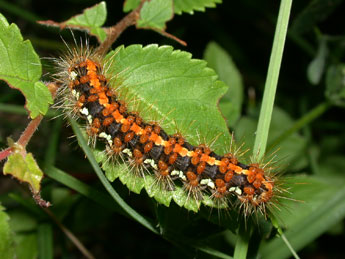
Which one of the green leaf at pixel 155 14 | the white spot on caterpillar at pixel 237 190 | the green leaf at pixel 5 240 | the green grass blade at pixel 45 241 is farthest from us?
the green grass blade at pixel 45 241

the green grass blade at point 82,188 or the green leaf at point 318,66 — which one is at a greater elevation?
the green leaf at point 318,66

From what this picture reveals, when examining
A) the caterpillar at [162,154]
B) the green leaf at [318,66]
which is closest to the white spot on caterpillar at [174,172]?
the caterpillar at [162,154]

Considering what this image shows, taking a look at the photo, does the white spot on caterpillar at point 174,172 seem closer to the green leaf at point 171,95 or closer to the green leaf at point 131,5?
the green leaf at point 171,95

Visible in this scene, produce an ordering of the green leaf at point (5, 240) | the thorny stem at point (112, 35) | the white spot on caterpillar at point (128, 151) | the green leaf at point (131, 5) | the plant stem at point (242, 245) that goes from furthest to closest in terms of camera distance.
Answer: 1. the green leaf at point (131, 5)
2. the thorny stem at point (112, 35)
3. the white spot on caterpillar at point (128, 151)
4. the plant stem at point (242, 245)
5. the green leaf at point (5, 240)

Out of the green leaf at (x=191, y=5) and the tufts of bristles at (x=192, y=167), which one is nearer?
the tufts of bristles at (x=192, y=167)

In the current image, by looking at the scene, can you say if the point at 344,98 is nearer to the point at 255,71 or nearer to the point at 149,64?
the point at 255,71

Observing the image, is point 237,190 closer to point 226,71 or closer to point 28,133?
point 28,133

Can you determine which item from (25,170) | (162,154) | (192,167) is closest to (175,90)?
(162,154)
